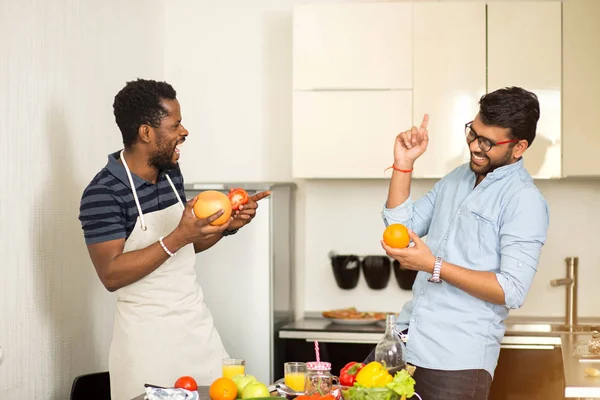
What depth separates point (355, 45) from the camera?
3.99m

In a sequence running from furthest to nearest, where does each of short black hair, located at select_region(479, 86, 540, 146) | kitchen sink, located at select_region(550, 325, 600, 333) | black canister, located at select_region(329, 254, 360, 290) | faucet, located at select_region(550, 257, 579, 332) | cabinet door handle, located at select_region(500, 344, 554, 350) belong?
1. black canister, located at select_region(329, 254, 360, 290)
2. faucet, located at select_region(550, 257, 579, 332)
3. kitchen sink, located at select_region(550, 325, 600, 333)
4. cabinet door handle, located at select_region(500, 344, 554, 350)
5. short black hair, located at select_region(479, 86, 540, 146)

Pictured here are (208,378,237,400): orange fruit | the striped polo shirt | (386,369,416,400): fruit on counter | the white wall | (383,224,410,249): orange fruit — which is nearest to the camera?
(386,369,416,400): fruit on counter

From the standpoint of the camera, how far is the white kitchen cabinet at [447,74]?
394 centimetres

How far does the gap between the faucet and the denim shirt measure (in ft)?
6.21

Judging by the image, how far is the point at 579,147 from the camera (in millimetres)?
3889

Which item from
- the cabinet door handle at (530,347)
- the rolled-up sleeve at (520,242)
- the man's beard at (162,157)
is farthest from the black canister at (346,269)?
Result: the rolled-up sleeve at (520,242)

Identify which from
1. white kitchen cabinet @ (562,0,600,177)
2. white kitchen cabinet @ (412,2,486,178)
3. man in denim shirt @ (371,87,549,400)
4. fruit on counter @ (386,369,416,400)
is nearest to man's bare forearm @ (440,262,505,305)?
man in denim shirt @ (371,87,549,400)

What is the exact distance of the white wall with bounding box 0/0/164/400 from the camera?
2.91 metres

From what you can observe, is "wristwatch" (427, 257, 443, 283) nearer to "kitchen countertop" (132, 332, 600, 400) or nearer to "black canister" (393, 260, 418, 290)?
"kitchen countertop" (132, 332, 600, 400)

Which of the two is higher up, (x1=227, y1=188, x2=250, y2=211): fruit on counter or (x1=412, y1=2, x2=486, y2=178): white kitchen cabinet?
(x1=412, y1=2, x2=486, y2=178): white kitchen cabinet

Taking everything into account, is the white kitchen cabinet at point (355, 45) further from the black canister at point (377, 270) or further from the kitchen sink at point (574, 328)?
the kitchen sink at point (574, 328)

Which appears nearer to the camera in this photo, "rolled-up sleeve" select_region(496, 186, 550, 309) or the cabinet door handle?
"rolled-up sleeve" select_region(496, 186, 550, 309)

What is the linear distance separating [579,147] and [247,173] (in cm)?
Result: 174

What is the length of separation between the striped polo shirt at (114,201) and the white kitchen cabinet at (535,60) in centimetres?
190
